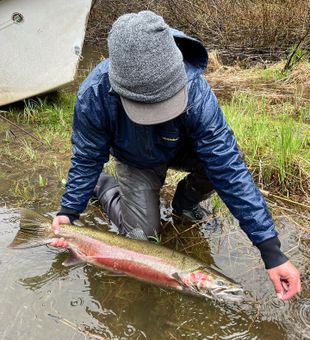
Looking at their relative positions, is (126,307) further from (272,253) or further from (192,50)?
(192,50)

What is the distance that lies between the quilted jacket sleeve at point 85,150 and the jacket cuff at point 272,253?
1041 millimetres

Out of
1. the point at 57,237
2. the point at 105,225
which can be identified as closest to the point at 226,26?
the point at 105,225

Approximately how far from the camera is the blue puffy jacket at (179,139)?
7.91ft

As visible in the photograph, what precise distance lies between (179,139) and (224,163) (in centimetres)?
35

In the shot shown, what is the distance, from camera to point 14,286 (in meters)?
2.72

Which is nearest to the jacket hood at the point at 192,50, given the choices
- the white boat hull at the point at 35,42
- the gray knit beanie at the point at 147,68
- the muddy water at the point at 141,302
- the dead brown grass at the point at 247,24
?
the gray knit beanie at the point at 147,68

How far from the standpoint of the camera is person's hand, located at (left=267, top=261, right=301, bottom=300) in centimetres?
221

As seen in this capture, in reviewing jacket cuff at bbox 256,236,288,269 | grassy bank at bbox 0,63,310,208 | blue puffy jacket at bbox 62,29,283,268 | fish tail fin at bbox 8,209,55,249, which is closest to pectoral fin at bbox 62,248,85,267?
fish tail fin at bbox 8,209,55,249

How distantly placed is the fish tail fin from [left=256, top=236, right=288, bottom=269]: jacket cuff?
121 cm

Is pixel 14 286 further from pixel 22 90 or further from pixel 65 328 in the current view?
pixel 22 90

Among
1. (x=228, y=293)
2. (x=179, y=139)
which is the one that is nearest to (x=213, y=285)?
(x=228, y=293)

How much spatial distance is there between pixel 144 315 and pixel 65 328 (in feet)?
1.33

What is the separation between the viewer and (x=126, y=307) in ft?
8.50

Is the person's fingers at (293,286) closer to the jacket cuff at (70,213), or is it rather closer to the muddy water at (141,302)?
the muddy water at (141,302)
